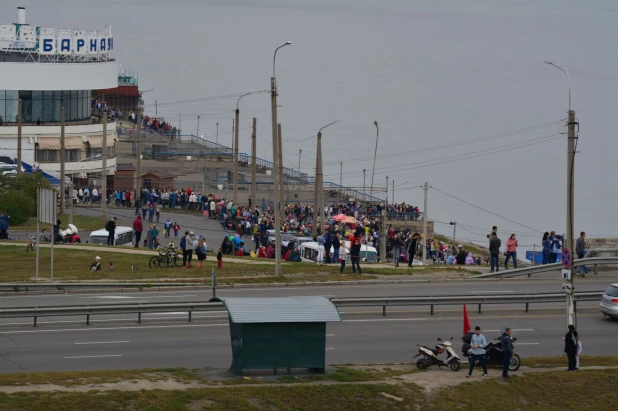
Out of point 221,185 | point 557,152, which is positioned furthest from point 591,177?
point 221,185

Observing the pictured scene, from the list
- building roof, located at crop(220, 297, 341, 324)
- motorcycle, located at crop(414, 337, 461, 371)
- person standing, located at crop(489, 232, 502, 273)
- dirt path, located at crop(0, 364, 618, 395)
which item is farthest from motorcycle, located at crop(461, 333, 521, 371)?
person standing, located at crop(489, 232, 502, 273)

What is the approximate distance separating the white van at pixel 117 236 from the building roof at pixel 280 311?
25170 mm

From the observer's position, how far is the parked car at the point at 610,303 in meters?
26.7

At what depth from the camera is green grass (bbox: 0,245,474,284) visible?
104 ft

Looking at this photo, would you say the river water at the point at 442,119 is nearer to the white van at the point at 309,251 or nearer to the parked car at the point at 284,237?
the parked car at the point at 284,237

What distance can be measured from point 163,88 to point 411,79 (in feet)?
156

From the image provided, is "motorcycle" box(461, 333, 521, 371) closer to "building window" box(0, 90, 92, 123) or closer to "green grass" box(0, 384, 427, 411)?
"green grass" box(0, 384, 427, 411)

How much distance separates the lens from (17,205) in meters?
49.0

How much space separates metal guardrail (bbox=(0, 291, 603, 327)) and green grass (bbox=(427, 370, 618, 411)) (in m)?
6.87

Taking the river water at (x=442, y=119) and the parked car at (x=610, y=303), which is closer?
the parked car at (x=610, y=303)

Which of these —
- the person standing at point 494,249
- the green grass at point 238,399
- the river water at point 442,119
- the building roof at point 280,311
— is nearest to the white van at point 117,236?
the person standing at point 494,249

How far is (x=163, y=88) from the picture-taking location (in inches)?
6284

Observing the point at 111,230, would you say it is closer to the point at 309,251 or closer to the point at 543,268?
the point at 309,251

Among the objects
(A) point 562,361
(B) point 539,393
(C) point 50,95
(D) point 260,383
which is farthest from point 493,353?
(C) point 50,95
